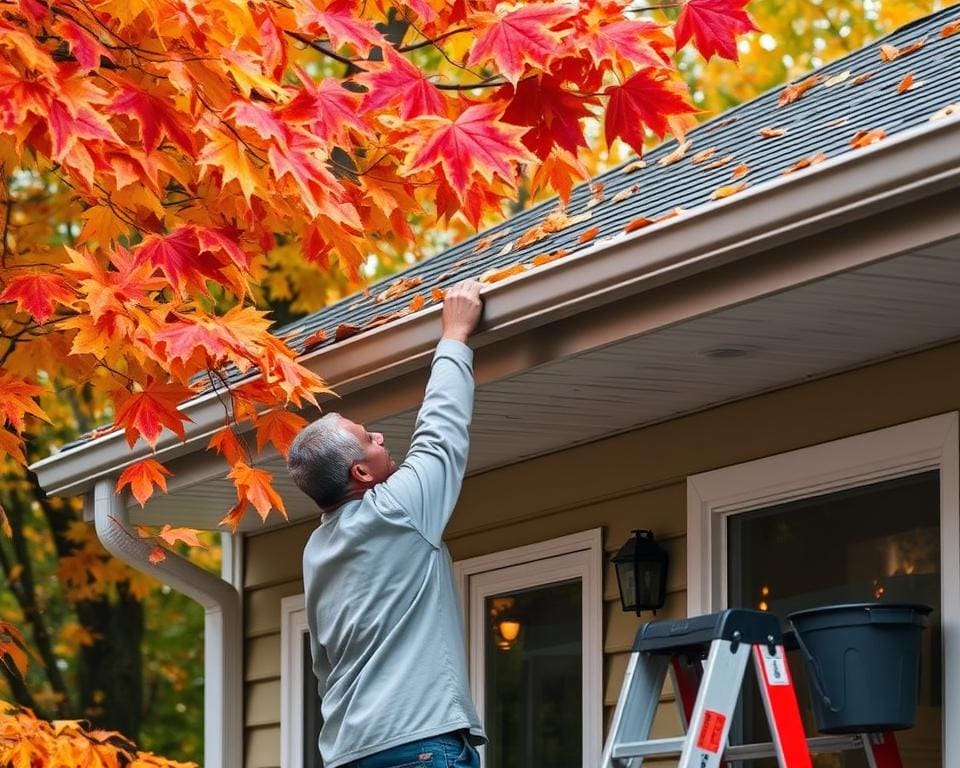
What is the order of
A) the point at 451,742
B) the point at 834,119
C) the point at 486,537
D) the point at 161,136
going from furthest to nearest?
the point at 486,537 → the point at 834,119 → the point at 161,136 → the point at 451,742

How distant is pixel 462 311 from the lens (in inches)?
188

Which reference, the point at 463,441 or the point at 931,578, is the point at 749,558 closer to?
the point at 931,578

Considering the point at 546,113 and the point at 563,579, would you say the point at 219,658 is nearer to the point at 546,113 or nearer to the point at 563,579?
the point at 563,579

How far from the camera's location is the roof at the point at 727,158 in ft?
16.0

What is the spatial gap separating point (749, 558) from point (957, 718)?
3.69 ft

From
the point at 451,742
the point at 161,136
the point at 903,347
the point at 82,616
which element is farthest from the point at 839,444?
the point at 82,616

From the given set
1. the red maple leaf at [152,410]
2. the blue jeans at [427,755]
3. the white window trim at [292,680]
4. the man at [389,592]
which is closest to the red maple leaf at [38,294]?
the red maple leaf at [152,410]

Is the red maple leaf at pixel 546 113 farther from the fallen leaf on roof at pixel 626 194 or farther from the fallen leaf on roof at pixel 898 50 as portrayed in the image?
the fallen leaf on roof at pixel 898 50

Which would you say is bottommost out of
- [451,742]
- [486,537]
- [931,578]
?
[451,742]

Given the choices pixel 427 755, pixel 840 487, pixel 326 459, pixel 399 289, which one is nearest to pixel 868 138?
pixel 840 487

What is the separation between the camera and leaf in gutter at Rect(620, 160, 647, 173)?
721cm

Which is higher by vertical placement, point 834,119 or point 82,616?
point 834,119

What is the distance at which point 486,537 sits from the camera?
6809 millimetres

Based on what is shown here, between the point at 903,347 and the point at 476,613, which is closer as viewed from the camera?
the point at 903,347
